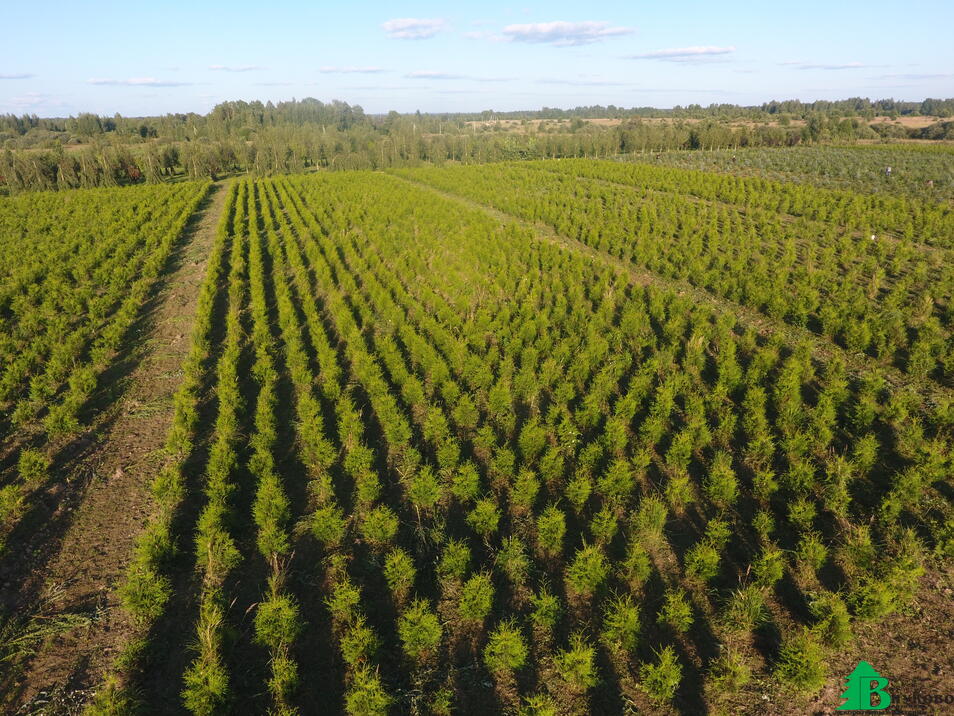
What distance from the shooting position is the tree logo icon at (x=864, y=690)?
15.8 feet

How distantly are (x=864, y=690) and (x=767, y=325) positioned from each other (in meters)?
11.2

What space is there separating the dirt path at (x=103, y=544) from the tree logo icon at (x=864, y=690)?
27.4ft

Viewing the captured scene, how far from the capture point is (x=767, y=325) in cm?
1389

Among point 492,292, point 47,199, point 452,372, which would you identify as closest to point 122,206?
point 47,199

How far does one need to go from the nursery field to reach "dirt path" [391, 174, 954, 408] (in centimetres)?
13

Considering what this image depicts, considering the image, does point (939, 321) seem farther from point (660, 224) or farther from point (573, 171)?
point (573, 171)

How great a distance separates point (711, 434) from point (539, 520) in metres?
4.50

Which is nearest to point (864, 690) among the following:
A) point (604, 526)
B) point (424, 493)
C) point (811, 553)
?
point (811, 553)

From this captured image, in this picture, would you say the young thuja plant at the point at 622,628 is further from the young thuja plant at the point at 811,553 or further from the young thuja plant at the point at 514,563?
the young thuja plant at the point at 811,553

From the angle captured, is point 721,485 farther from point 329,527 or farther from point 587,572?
point 329,527

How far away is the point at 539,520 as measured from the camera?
6.61m

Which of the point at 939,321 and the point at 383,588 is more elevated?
the point at 939,321

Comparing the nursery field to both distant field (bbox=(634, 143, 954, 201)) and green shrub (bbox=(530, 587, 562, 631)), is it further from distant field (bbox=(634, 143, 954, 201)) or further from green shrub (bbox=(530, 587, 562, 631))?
distant field (bbox=(634, 143, 954, 201))

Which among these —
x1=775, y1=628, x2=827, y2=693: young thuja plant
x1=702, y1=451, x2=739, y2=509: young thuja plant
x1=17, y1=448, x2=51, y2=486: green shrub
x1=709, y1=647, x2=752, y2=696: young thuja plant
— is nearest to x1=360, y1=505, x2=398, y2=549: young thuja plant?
x1=709, y1=647, x2=752, y2=696: young thuja plant
